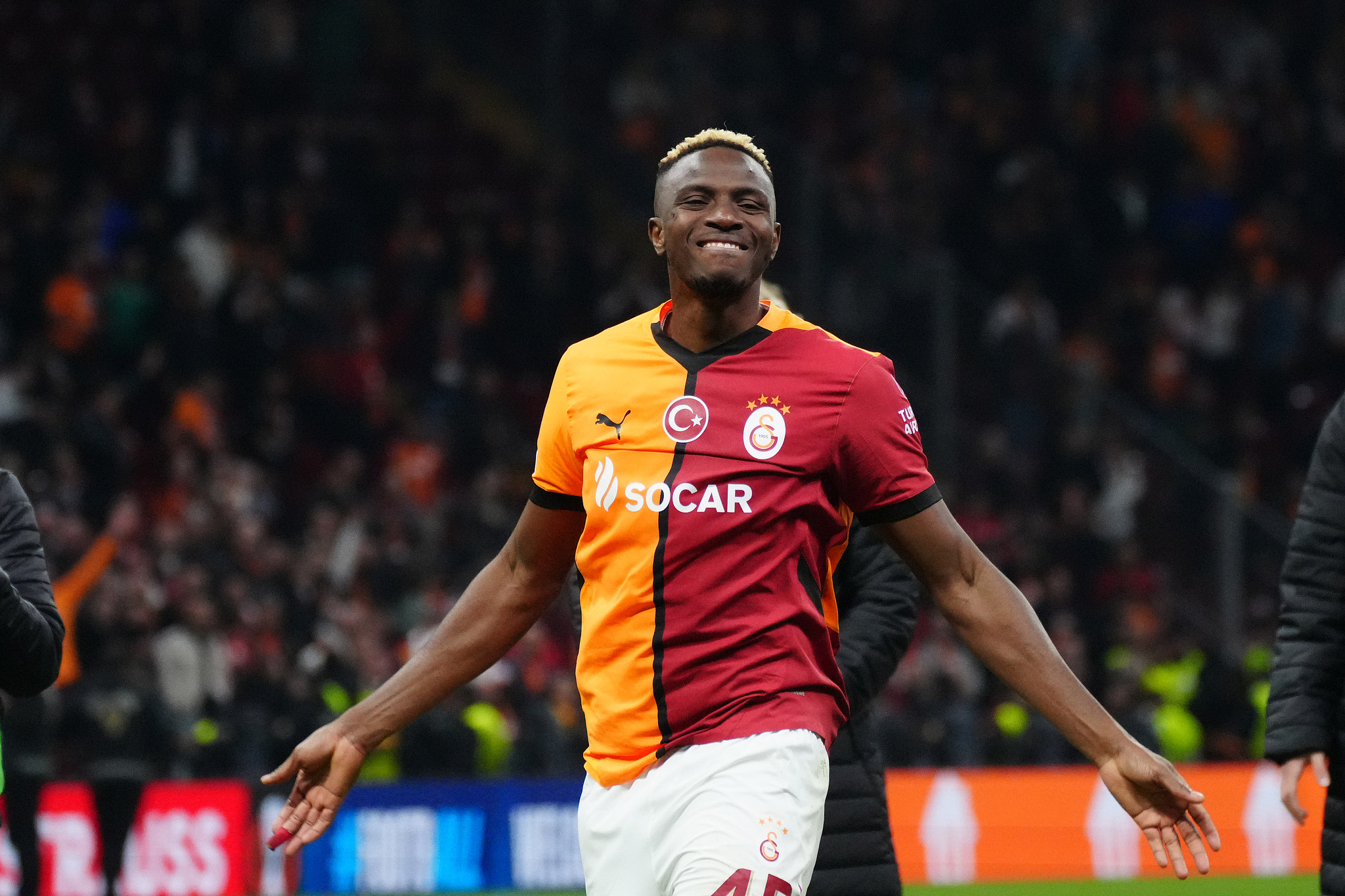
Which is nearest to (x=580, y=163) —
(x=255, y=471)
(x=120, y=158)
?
(x=120, y=158)

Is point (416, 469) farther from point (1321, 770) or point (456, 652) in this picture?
point (1321, 770)

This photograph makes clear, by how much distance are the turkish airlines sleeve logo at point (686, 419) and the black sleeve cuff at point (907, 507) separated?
407 mm

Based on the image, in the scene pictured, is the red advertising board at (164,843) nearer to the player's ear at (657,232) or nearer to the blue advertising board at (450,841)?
the blue advertising board at (450,841)

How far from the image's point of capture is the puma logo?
14.4ft

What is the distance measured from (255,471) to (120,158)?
3.88m

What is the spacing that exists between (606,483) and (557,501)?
30cm

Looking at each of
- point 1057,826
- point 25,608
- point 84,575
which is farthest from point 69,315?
point 25,608

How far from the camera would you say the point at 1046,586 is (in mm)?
16844

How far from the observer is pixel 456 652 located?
4691 millimetres

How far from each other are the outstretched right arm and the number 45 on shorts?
970 millimetres

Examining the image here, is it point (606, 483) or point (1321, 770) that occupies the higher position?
point (606, 483)

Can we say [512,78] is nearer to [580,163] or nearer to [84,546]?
[580,163]

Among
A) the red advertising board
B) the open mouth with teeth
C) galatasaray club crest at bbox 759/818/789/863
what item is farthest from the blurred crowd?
galatasaray club crest at bbox 759/818/789/863

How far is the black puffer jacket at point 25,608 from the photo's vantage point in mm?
4637
